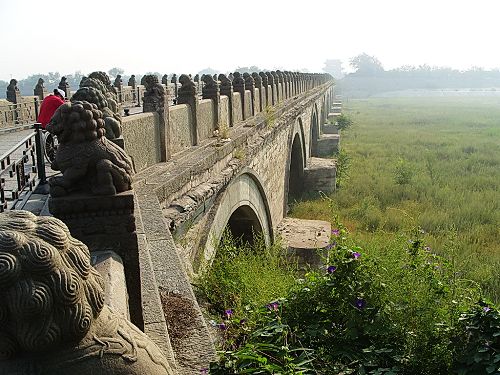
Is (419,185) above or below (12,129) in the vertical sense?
below

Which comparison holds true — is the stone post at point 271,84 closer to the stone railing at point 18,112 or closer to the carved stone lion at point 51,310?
the stone railing at point 18,112

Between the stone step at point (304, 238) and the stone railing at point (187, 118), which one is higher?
the stone railing at point (187, 118)

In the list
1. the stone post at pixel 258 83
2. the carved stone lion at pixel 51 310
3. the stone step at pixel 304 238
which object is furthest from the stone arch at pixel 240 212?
the carved stone lion at pixel 51 310

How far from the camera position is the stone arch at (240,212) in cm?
542

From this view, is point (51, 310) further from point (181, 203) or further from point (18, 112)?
point (18, 112)

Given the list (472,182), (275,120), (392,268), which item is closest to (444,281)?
(392,268)

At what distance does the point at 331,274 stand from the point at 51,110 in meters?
4.34

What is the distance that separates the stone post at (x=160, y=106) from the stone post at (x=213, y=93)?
65.5 inches

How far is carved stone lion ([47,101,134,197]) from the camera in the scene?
7.99 ft

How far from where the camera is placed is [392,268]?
3877 millimetres

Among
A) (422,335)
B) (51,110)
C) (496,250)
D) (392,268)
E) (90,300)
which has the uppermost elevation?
(51,110)

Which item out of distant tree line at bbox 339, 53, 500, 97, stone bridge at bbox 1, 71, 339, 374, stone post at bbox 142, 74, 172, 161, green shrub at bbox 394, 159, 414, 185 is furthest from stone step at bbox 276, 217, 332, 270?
distant tree line at bbox 339, 53, 500, 97

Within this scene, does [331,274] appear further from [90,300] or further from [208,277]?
[90,300]

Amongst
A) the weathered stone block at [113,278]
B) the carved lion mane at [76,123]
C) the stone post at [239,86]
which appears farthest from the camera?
the stone post at [239,86]
